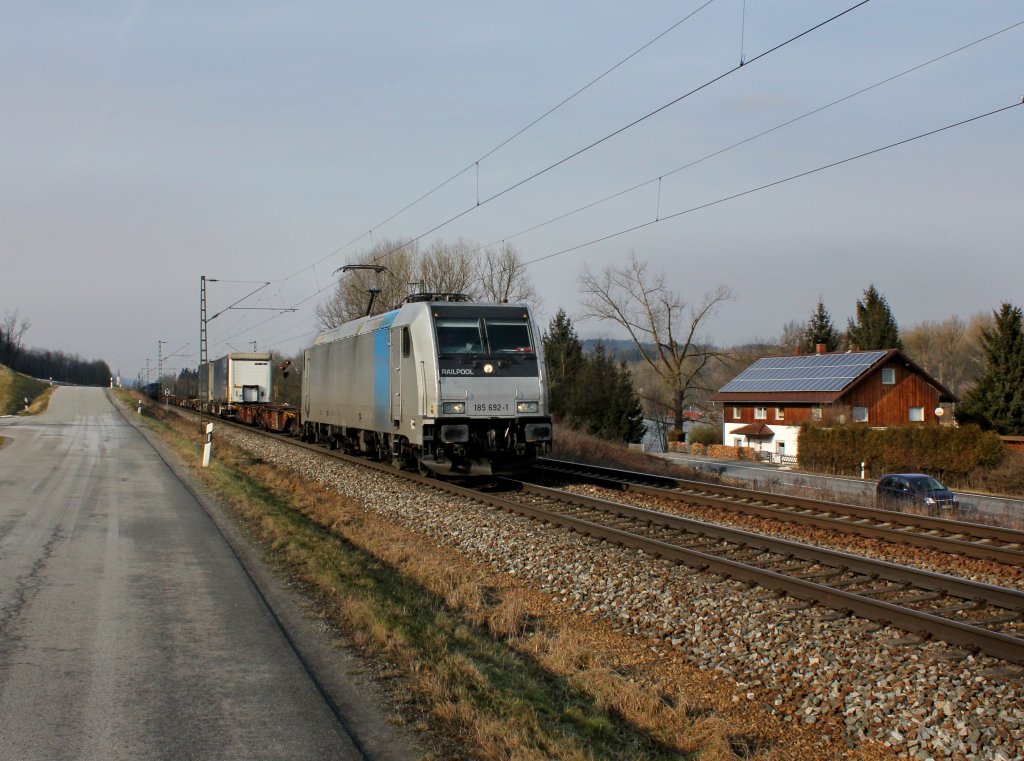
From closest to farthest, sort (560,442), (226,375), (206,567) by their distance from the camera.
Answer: (206,567) → (560,442) → (226,375)

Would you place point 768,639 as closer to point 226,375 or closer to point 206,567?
point 206,567

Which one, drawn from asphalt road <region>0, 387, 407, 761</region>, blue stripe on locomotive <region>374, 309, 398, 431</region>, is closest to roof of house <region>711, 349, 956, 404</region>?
blue stripe on locomotive <region>374, 309, 398, 431</region>

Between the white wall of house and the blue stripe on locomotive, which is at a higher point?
the blue stripe on locomotive

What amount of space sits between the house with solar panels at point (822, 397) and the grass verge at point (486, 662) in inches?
1719

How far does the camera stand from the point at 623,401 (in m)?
56.9

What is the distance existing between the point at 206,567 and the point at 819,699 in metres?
6.75

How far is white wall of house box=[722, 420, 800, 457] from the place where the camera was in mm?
54688

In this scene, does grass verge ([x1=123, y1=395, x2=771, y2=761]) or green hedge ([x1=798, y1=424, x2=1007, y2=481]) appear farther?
green hedge ([x1=798, y1=424, x2=1007, y2=481])

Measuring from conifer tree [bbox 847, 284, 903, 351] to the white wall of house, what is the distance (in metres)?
20.9

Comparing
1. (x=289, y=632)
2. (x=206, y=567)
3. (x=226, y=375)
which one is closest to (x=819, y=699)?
(x=289, y=632)

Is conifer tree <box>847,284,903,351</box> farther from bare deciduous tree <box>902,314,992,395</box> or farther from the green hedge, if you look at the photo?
the green hedge

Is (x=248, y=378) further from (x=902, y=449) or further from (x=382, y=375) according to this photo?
(x=902, y=449)

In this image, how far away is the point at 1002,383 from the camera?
46.7 meters

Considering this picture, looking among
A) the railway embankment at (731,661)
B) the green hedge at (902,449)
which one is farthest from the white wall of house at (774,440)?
the railway embankment at (731,661)
